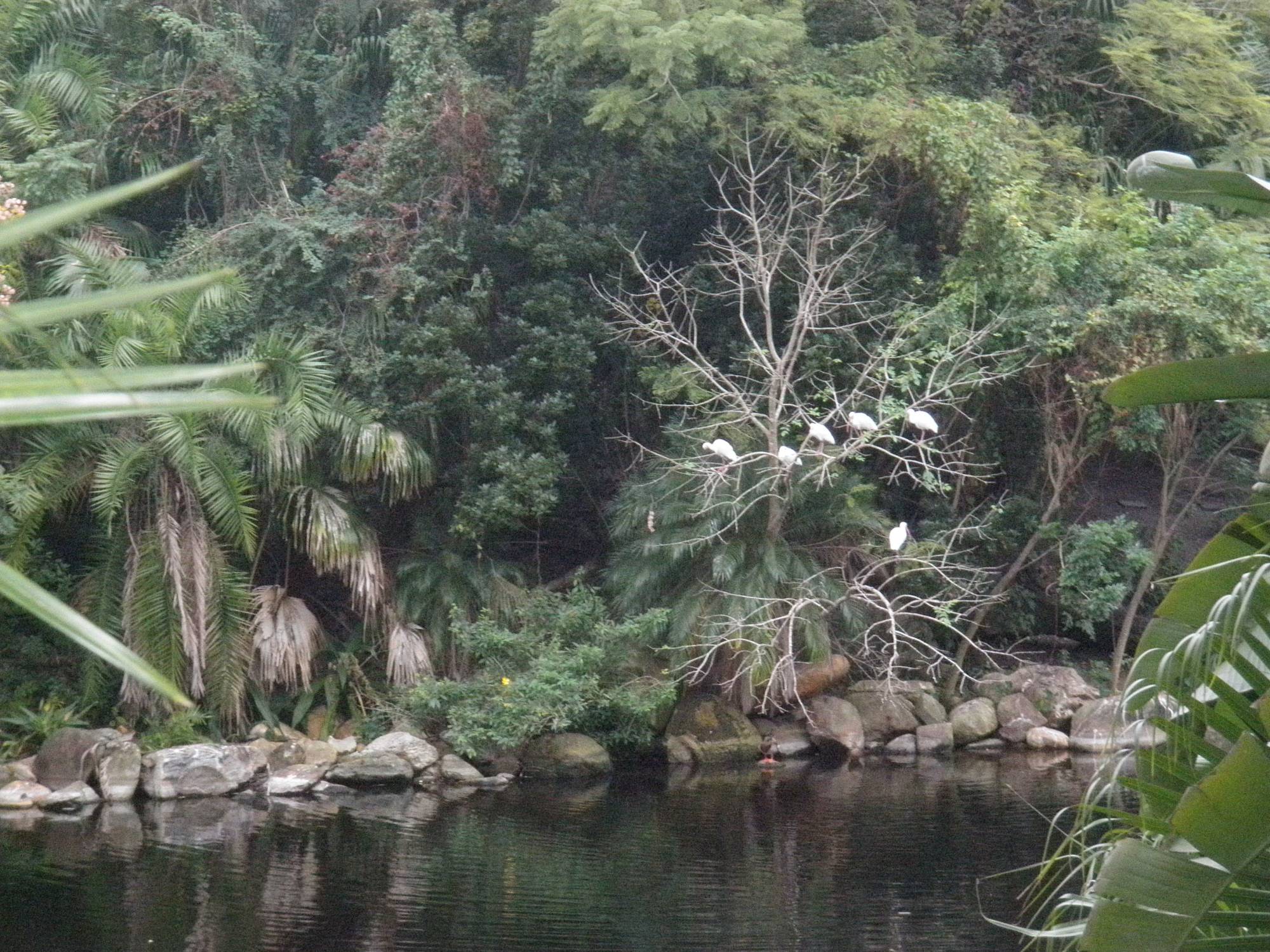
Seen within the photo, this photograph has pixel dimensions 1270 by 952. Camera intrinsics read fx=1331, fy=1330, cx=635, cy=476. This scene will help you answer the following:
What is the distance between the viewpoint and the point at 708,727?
15.9 m

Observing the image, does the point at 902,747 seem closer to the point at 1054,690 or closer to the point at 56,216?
the point at 1054,690

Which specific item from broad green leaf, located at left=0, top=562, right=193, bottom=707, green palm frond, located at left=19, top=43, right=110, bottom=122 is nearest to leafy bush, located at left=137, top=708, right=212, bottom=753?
green palm frond, located at left=19, top=43, right=110, bottom=122

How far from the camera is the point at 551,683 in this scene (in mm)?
14719

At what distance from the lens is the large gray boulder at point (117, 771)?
13.7 m

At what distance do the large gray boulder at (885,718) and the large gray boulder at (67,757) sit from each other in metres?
8.73

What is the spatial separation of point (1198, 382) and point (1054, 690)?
15.3m

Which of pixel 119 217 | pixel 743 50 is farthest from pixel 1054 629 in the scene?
pixel 119 217

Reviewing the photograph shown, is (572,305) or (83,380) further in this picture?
(572,305)

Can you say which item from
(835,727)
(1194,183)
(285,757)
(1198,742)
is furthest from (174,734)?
(1194,183)

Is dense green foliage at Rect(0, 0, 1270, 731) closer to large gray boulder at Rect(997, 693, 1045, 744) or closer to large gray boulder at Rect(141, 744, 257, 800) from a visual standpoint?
large gray boulder at Rect(141, 744, 257, 800)

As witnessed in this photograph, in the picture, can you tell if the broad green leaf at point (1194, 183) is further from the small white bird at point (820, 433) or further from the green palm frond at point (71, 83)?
the green palm frond at point (71, 83)

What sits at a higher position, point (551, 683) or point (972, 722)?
point (551, 683)

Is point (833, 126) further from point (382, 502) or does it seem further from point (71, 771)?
point (71, 771)

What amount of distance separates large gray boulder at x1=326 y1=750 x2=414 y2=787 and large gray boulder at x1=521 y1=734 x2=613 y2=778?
1.45m
